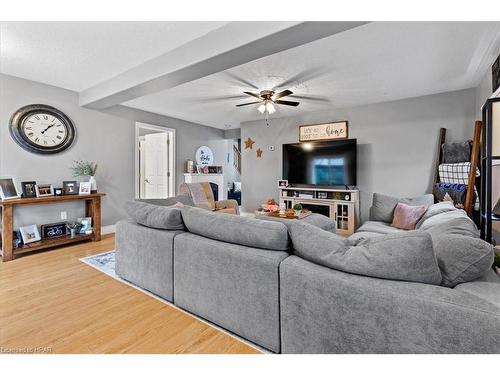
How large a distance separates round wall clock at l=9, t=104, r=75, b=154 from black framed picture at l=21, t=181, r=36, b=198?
0.47 metres

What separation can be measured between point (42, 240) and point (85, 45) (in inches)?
103

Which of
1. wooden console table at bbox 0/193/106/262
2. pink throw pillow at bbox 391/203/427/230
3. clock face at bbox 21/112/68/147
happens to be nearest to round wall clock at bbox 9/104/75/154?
clock face at bbox 21/112/68/147

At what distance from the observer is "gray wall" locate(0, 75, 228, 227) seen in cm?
330

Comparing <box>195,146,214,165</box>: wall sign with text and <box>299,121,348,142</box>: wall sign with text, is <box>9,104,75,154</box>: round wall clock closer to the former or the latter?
<box>195,146,214,165</box>: wall sign with text

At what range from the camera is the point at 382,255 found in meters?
1.13

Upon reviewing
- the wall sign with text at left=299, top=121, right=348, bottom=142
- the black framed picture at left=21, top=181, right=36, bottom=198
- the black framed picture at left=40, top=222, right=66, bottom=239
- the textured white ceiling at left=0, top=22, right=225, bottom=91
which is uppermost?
the textured white ceiling at left=0, top=22, right=225, bottom=91

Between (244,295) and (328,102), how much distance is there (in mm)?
3872

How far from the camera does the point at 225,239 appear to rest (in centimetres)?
170

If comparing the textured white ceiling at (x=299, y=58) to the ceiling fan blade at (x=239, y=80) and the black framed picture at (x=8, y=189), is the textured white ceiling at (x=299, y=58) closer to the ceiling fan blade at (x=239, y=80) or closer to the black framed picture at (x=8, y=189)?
the ceiling fan blade at (x=239, y=80)

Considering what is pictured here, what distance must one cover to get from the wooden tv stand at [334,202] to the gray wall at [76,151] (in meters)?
3.11

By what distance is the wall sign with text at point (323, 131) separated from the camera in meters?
4.82

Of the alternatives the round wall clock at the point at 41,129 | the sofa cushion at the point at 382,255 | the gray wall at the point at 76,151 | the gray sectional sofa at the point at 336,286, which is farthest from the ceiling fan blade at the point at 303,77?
the round wall clock at the point at 41,129

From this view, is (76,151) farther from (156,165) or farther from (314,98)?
(314,98)

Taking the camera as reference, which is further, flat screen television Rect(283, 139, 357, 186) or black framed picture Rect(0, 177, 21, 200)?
flat screen television Rect(283, 139, 357, 186)
